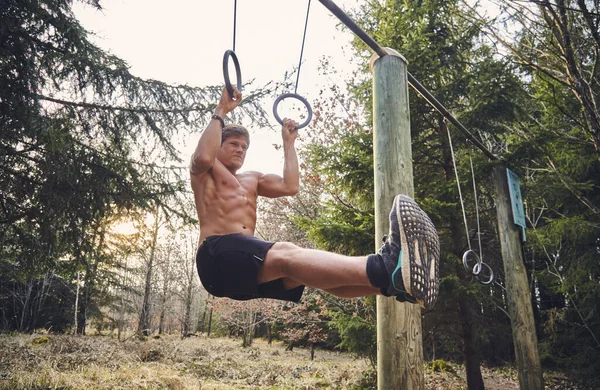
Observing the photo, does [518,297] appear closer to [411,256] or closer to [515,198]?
[515,198]

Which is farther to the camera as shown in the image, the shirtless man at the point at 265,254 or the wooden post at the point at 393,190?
the wooden post at the point at 393,190

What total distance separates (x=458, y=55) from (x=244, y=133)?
16.0 ft

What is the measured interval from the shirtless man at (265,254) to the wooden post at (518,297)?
3.52 m

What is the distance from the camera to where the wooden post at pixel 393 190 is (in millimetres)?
2432

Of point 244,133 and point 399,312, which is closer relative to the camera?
point 399,312

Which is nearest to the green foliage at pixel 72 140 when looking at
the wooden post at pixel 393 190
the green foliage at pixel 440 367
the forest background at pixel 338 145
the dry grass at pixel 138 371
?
the forest background at pixel 338 145

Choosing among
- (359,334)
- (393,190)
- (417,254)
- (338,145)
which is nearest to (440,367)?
(359,334)

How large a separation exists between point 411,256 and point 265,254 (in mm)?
779

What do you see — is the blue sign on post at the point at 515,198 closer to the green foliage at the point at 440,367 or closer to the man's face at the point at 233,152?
the man's face at the point at 233,152

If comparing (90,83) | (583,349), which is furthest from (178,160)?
(583,349)

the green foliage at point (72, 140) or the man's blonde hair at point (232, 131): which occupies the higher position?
the green foliage at point (72, 140)

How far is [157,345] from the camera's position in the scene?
9.89m

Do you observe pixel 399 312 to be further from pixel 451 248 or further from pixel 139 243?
pixel 139 243

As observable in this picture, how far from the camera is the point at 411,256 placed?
6.12 feet
